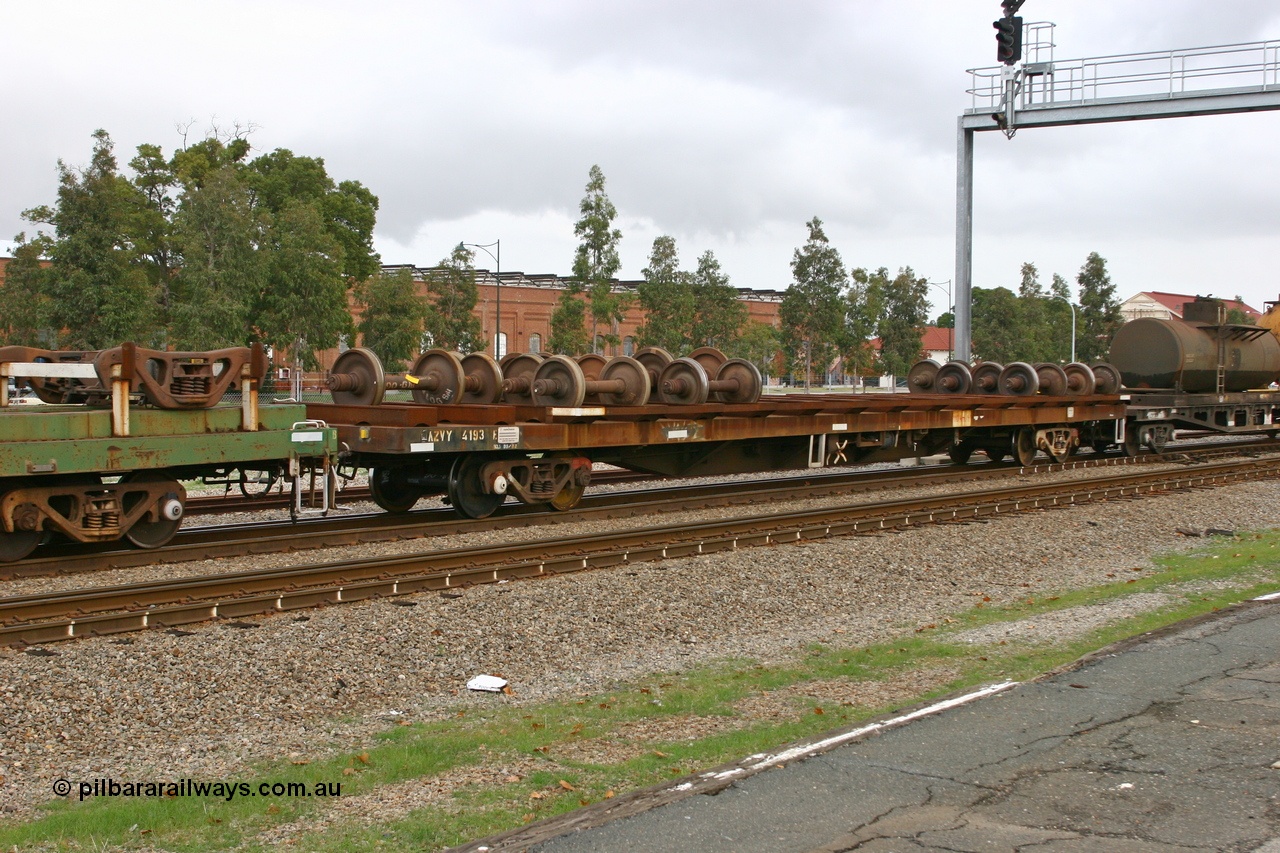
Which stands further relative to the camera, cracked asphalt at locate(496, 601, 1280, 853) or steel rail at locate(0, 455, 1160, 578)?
steel rail at locate(0, 455, 1160, 578)

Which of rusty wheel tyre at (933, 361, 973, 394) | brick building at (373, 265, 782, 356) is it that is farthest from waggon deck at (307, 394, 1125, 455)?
brick building at (373, 265, 782, 356)

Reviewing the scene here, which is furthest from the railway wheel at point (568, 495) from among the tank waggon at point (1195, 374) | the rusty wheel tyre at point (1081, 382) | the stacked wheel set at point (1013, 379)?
the tank waggon at point (1195, 374)

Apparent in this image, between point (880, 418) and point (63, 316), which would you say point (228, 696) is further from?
point (63, 316)

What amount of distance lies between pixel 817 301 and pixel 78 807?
4524cm

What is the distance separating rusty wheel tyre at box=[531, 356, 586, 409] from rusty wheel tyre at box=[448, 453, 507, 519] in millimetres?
1126

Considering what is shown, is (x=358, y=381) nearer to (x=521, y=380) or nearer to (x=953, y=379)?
(x=521, y=380)

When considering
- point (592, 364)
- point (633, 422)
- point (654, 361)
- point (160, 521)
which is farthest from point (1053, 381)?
point (160, 521)

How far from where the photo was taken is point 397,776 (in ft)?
17.1

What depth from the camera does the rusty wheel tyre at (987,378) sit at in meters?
22.3

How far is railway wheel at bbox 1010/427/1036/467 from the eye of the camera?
2134cm

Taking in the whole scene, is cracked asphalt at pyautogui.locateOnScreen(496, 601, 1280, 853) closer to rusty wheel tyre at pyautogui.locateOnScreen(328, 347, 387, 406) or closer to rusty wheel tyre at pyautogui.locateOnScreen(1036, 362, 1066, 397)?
rusty wheel tyre at pyautogui.locateOnScreen(328, 347, 387, 406)

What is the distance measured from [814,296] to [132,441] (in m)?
40.7

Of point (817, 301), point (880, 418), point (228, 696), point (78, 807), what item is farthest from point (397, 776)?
point (817, 301)

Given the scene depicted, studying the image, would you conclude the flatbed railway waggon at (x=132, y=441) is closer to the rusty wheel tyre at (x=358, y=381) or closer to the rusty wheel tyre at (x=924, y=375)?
the rusty wheel tyre at (x=358, y=381)
